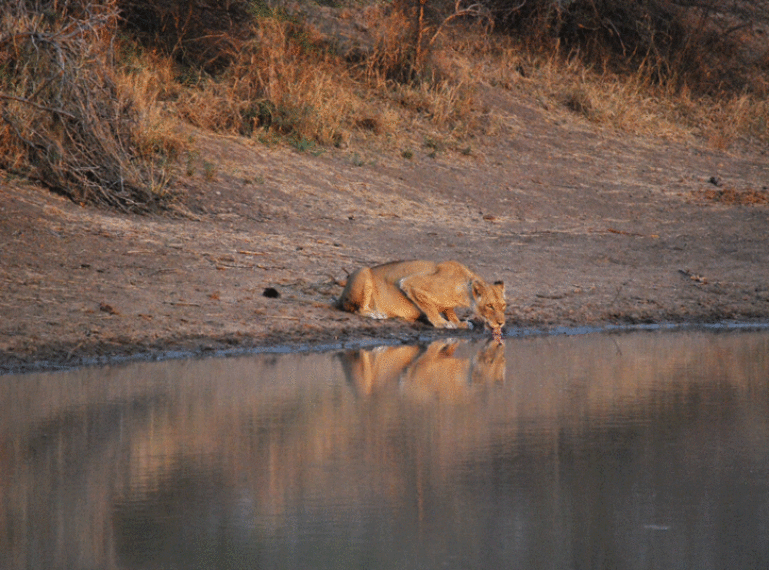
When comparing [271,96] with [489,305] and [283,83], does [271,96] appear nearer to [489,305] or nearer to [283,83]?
[283,83]

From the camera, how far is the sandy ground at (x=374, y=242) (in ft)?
29.7

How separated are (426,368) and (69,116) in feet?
20.7

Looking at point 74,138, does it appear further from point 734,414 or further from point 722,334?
point 734,414

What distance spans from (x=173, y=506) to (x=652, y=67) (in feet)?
58.9

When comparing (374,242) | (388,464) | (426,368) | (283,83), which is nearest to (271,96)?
(283,83)

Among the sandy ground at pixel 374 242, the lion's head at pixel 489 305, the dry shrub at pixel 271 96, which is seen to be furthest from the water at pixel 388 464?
the dry shrub at pixel 271 96

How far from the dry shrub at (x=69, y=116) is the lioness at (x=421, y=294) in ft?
11.9

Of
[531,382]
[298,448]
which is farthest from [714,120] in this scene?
[298,448]

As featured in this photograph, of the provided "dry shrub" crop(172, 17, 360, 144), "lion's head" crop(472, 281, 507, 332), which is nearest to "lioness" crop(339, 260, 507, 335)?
"lion's head" crop(472, 281, 507, 332)

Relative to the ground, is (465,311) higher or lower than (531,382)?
lower

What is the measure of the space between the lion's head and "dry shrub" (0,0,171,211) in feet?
14.4

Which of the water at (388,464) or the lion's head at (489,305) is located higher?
the water at (388,464)

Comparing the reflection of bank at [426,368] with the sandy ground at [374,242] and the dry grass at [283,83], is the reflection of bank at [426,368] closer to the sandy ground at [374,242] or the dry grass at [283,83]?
the sandy ground at [374,242]

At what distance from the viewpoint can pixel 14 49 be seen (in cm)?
1277
